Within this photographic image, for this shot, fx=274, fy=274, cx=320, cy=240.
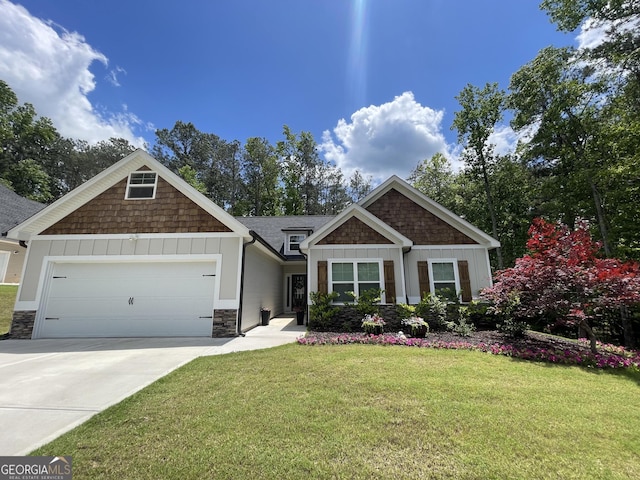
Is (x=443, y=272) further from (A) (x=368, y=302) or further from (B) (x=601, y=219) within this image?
(B) (x=601, y=219)

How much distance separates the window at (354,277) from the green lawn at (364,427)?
509 centimetres

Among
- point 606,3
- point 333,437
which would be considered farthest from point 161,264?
point 606,3

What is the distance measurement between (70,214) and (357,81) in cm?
1278

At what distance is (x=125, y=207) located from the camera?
29.6ft

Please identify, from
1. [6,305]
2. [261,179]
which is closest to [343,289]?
[6,305]

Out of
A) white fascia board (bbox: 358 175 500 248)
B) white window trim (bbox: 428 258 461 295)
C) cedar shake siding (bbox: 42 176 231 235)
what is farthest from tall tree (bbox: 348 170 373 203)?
cedar shake siding (bbox: 42 176 231 235)

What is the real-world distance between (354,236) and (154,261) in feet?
22.1

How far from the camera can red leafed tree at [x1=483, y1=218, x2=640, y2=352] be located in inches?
240

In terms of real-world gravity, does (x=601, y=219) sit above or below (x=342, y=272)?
above

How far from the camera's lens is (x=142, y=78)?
1214cm

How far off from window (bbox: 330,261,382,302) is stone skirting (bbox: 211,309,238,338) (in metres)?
3.57

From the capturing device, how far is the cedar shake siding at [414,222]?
11.0 metres

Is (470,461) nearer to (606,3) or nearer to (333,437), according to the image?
(333,437)

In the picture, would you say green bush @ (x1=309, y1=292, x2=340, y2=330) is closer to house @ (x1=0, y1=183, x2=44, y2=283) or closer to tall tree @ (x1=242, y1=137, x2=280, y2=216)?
house @ (x1=0, y1=183, x2=44, y2=283)
